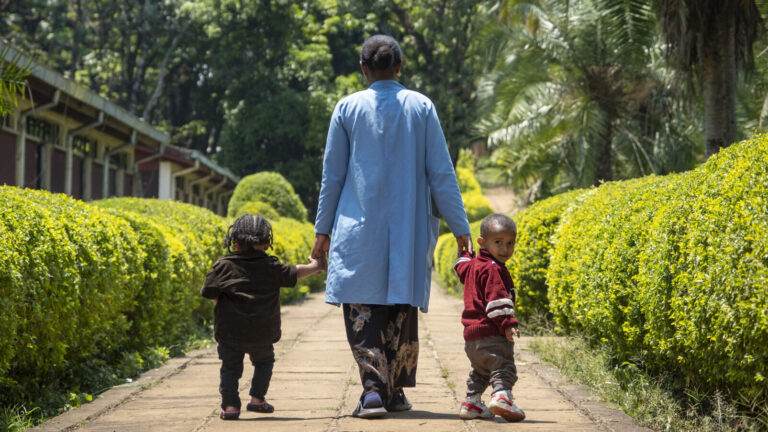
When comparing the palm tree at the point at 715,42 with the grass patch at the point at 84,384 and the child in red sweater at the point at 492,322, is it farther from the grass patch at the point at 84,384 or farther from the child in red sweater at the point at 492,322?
the child in red sweater at the point at 492,322

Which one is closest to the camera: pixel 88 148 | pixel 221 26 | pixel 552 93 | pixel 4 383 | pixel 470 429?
pixel 470 429

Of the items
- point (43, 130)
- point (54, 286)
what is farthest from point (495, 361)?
point (43, 130)

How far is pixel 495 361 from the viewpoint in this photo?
183 inches

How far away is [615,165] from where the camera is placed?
22453 mm

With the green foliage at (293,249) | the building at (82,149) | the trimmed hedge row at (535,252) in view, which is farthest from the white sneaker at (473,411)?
the green foliage at (293,249)

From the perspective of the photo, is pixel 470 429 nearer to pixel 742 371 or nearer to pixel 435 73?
pixel 742 371

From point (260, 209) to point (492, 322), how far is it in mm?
15389

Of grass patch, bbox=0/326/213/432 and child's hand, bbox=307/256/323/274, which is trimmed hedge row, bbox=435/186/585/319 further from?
child's hand, bbox=307/256/323/274

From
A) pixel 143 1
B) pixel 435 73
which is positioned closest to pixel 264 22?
pixel 143 1

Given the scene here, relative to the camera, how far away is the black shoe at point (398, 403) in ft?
16.2

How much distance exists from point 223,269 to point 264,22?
29707mm

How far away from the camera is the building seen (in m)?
13.1

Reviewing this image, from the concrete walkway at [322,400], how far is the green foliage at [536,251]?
3.19 feet

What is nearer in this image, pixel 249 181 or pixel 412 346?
pixel 412 346
